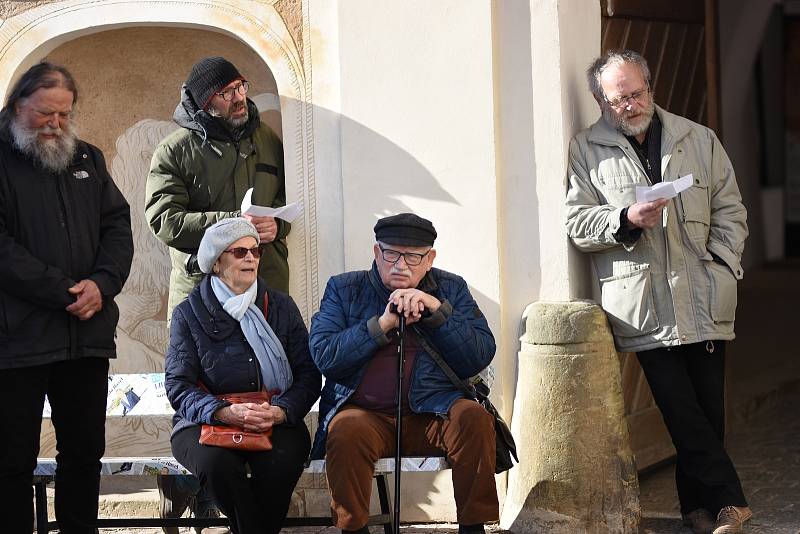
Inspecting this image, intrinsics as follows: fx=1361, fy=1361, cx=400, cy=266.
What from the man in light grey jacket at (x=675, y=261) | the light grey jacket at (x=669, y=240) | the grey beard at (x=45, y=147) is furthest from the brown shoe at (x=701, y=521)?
the grey beard at (x=45, y=147)

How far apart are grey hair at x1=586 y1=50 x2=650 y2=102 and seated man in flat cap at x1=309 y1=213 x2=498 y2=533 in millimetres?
1030

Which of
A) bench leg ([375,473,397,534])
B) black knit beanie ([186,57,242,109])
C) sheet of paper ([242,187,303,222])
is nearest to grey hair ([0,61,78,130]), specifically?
black knit beanie ([186,57,242,109])

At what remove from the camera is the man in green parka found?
5605 millimetres

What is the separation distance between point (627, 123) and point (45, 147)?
2.28 meters

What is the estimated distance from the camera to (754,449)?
7.13 meters

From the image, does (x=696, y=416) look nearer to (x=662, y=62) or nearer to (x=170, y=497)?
(x=662, y=62)

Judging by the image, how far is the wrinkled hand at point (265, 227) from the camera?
18.3 feet

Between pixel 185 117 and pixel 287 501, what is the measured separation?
Answer: 1.72m

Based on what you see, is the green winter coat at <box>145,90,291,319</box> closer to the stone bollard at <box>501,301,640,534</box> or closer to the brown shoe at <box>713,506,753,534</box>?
the stone bollard at <box>501,301,640,534</box>

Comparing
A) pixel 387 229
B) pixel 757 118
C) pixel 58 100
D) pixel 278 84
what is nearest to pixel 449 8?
pixel 278 84

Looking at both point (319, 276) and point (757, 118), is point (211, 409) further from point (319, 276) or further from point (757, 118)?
point (757, 118)

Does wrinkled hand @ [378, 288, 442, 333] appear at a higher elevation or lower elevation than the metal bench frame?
higher

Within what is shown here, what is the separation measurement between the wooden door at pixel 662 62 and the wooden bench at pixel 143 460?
139 centimetres

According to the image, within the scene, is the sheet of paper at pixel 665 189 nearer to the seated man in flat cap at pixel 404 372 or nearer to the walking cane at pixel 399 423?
the seated man in flat cap at pixel 404 372
